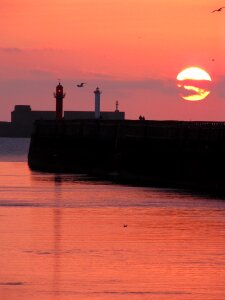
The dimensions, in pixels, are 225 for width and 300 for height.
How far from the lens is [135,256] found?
85.8ft

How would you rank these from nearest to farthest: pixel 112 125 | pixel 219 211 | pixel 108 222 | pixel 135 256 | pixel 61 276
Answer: pixel 61 276 → pixel 135 256 → pixel 108 222 → pixel 219 211 → pixel 112 125

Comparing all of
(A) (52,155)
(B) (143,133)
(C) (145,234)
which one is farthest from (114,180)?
(C) (145,234)

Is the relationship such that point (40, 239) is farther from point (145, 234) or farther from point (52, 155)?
point (52, 155)

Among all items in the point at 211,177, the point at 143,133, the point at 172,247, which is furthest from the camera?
the point at 143,133

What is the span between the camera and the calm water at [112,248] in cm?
2178

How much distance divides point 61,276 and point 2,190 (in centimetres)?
3074

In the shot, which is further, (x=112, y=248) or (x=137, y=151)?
(x=137, y=151)

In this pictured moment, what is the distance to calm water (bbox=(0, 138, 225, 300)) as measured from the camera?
21.8 metres

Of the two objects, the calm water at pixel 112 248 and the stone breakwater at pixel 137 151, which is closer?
the calm water at pixel 112 248

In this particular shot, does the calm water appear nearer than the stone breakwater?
Yes

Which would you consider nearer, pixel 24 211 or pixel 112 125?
pixel 24 211

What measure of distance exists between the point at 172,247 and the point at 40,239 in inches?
132

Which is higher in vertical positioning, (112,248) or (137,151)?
(112,248)

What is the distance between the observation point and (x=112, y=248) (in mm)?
27609
